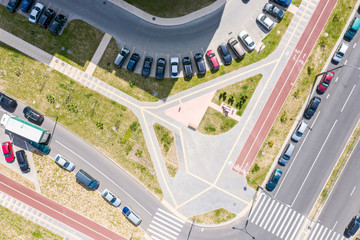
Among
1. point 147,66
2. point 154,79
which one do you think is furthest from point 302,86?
point 147,66

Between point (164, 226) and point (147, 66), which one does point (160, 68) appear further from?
point (164, 226)

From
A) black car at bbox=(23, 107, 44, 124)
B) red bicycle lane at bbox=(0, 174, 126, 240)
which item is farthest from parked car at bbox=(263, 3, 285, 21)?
red bicycle lane at bbox=(0, 174, 126, 240)

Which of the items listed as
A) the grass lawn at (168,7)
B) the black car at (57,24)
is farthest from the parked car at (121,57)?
the black car at (57,24)

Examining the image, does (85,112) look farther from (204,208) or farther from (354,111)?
(354,111)

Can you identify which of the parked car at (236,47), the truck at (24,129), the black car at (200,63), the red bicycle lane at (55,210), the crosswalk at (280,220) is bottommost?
the red bicycle lane at (55,210)

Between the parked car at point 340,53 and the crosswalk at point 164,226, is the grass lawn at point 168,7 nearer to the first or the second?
the parked car at point 340,53

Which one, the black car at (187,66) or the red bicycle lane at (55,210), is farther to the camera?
the red bicycle lane at (55,210)

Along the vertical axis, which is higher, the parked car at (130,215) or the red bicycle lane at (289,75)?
the red bicycle lane at (289,75)

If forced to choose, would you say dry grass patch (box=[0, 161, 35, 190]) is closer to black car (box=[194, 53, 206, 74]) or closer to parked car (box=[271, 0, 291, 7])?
black car (box=[194, 53, 206, 74])
